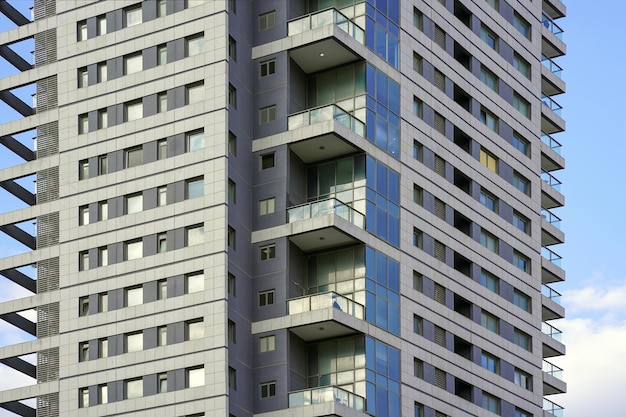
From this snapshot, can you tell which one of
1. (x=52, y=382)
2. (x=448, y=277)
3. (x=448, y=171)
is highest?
(x=448, y=171)

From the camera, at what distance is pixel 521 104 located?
384 ft

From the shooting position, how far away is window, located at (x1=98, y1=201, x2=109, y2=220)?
96.5 m

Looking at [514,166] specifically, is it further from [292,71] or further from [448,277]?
[292,71]

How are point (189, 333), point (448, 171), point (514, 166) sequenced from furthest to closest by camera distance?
1. point (514, 166)
2. point (448, 171)
3. point (189, 333)

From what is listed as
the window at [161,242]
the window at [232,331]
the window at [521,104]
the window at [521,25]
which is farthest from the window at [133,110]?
the window at [521,25]

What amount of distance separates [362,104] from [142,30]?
1376cm

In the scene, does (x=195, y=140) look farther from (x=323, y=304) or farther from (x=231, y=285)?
(x=323, y=304)

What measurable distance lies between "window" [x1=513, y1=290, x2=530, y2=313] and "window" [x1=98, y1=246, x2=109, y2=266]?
30.0m

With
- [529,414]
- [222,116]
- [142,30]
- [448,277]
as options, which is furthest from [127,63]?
[529,414]

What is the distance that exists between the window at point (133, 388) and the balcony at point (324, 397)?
8.46m

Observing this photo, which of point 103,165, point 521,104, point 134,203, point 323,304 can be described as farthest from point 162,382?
point 521,104

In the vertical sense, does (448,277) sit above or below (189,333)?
above

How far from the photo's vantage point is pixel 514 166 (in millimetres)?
114000

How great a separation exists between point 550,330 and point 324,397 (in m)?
31.2
